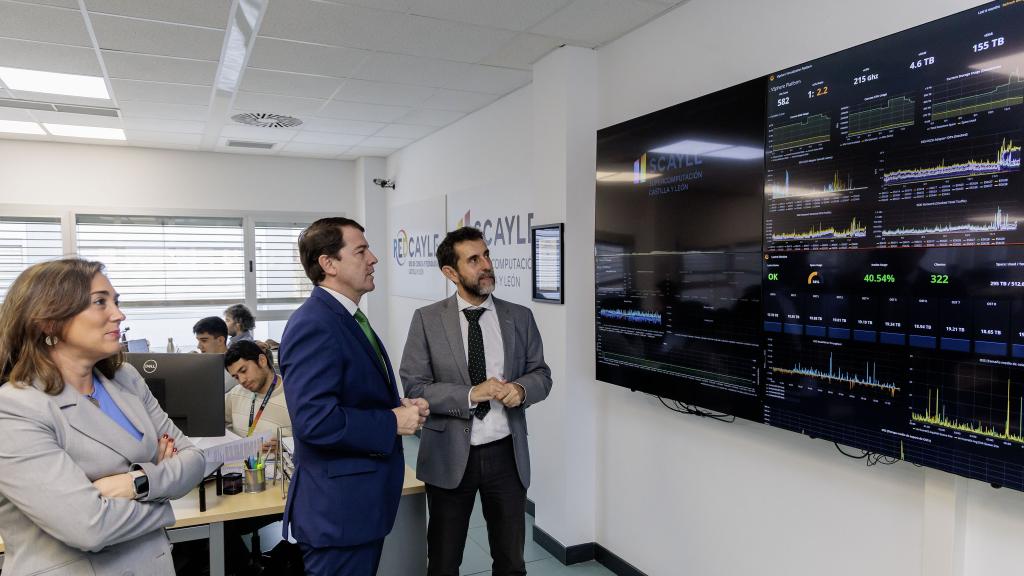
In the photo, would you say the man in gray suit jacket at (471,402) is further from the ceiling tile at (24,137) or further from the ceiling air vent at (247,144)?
the ceiling tile at (24,137)

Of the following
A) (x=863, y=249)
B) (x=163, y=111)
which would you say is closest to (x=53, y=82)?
(x=163, y=111)

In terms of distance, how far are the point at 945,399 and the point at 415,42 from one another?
9.52ft

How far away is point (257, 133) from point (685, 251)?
447cm

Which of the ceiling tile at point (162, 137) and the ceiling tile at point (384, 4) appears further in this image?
the ceiling tile at point (162, 137)

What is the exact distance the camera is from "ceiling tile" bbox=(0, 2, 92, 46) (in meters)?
2.92

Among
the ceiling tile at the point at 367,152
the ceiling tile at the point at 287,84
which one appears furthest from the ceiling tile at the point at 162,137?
the ceiling tile at the point at 287,84

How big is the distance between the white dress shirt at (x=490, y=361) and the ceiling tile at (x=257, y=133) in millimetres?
3805

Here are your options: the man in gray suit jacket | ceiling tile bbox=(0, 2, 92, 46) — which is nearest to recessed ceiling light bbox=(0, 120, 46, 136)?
A: ceiling tile bbox=(0, 2, 92, 46)

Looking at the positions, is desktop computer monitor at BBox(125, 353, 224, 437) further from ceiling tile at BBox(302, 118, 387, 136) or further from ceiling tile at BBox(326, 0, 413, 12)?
ceiling tile at BBox(302, 118, 387, 136)

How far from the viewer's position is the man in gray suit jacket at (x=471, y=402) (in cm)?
234

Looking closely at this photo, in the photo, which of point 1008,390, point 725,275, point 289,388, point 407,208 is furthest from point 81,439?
point 407,208

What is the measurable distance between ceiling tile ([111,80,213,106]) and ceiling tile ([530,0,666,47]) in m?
2.54

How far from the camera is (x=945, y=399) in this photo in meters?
1.72

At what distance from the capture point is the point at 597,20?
3039 millimetres
